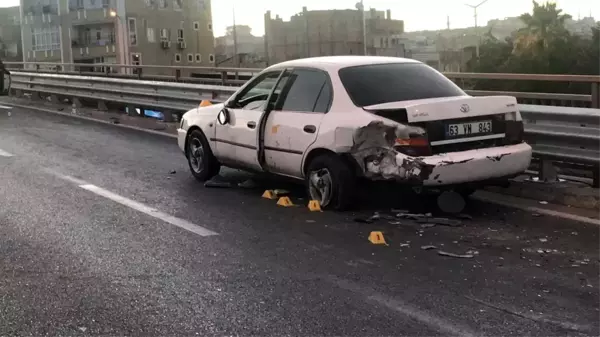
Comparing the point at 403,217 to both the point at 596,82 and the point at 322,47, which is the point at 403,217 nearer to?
the point at 596,82

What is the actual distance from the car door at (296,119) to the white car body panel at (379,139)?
0.03 feet

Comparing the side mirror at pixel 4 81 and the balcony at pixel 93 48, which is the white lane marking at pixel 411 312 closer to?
the side mirror at pixel 4 81

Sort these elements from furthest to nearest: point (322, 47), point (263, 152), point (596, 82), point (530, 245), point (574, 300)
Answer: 1. point (322, 47)
2. point (596, 82)
3. point (263, 152)
4. point (530, 245)
5. point (574, 300)

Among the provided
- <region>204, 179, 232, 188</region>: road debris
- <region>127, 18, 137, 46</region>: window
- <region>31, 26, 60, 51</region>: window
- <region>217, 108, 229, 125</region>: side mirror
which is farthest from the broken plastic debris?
<region>31, 26, 60, 51</region>: window

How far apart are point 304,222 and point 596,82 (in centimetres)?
400

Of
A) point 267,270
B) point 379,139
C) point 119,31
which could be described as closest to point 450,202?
point 379,139

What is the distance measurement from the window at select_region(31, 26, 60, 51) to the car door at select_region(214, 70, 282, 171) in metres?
65.2

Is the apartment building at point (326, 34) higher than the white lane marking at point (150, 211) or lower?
higher

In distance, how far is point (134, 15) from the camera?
65.6m

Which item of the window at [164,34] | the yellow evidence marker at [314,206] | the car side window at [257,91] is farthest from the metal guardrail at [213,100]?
the window at [164,34]

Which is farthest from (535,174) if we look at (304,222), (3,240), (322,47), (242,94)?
(322,47)

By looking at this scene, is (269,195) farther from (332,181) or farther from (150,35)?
(150,35)

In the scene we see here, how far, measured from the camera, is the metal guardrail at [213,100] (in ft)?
23.2

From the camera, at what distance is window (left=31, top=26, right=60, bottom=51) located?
69.2 meters
